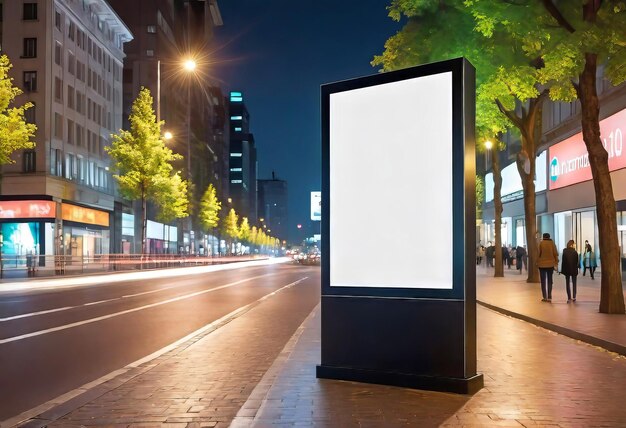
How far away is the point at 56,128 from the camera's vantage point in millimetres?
55000

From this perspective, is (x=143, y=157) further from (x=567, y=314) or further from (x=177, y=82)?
(x=177, y=82)

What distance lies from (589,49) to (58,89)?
156ft

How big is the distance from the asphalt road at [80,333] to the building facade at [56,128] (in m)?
29.8

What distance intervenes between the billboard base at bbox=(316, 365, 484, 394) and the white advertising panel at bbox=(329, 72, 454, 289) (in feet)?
3.07

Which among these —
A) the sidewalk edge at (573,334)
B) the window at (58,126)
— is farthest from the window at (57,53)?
the sidewalk edge at (573,334)

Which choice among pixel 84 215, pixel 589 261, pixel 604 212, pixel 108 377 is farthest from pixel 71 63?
pixel 108 377

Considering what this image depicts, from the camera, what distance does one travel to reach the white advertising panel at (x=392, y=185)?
7457 mm

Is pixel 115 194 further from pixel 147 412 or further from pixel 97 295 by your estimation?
pixel 147 412

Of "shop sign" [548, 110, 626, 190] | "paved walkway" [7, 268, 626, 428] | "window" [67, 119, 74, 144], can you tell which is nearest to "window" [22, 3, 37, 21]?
"window" [67, 119, 74, 144]

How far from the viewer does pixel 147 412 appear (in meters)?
6.74

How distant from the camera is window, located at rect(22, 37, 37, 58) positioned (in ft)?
174

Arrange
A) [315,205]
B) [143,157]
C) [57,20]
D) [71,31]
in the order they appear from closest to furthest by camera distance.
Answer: [143,157], [57,20], [71,31], [315,205]

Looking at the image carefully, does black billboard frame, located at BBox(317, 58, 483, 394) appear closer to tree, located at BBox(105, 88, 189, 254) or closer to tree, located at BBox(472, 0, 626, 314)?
tree, located at BBox(472, 0, 626, 314)

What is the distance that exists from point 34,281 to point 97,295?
290 inches
